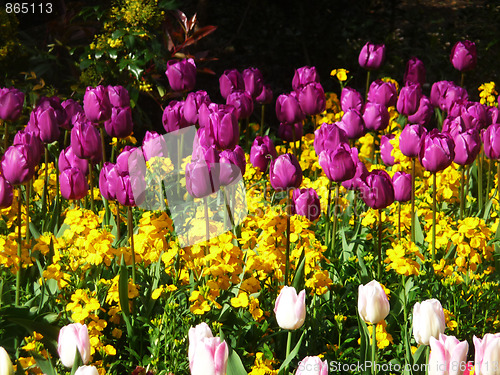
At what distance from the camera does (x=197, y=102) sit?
3414mm

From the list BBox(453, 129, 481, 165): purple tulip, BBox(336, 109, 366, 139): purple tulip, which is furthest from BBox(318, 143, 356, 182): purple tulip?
→ BBox(336, 109, 366, 139): purple tulip

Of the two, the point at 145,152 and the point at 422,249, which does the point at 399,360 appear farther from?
the point at 145,152

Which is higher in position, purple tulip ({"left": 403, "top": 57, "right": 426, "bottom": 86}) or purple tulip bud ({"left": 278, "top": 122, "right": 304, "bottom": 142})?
purple tulip ({"left": 403, "top": 57, "right": 426, "bottom": 86})

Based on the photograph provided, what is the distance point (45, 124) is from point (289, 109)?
121 cm

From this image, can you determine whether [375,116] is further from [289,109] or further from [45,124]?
[45,124]

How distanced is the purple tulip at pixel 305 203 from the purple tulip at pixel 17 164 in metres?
1.01

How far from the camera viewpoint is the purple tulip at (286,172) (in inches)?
97.6

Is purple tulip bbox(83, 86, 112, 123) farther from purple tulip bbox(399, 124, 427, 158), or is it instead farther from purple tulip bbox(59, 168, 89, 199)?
purple tulip bbox(399, 124, 427, 158)

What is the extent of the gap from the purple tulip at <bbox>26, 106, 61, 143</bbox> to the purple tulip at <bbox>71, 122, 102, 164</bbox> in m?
0.25

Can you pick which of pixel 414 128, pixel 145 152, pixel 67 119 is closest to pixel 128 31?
pixel 67 119

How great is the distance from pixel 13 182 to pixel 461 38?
5.55 m

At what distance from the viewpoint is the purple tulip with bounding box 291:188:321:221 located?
2.63m

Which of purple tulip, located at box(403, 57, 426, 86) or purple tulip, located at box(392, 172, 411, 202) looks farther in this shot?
purple tulip, located at box(403, 57, 426, 86)

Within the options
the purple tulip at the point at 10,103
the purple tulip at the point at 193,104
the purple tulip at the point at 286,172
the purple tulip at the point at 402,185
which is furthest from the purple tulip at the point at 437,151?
the purple tulip at the point at 10,103
